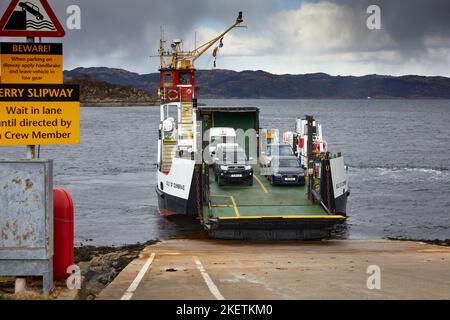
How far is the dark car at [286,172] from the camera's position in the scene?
2619 centimetres

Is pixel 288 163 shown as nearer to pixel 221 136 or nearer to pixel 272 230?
pixel 221 136

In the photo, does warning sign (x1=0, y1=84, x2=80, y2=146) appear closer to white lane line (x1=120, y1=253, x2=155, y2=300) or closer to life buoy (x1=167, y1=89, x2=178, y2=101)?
white lane line (x1=120, y1=253, x2=155, y2=300)

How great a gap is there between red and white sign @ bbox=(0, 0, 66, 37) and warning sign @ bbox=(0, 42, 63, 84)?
0.79 ft

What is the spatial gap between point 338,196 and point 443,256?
1030 centimetres

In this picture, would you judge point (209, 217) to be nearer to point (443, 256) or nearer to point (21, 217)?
point (443, 256)

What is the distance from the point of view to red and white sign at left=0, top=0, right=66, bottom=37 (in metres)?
9.19

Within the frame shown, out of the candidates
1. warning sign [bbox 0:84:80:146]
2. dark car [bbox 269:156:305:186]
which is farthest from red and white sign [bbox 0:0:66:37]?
dark car [bbox 269:156:305:186]

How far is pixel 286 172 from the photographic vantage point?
26375mm

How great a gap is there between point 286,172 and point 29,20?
18.1 m

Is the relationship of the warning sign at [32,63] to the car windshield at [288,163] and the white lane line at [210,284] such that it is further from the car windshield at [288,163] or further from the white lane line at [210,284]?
the car windshield at [288,163]

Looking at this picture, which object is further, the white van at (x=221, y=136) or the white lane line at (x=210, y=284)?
the white van at (x=221, y=136)

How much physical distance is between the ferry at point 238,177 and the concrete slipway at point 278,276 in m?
3.08

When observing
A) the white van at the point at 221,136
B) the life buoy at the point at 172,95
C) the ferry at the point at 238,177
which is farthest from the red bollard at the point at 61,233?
the life buoy at the point at 172,95

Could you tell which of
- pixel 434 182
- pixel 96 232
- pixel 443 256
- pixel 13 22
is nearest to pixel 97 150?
pixel 434 182
